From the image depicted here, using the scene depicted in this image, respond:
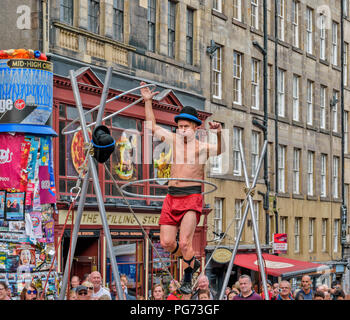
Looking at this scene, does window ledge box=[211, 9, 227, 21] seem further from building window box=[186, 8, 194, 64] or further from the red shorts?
the red shorts

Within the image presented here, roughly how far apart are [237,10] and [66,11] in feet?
40.7

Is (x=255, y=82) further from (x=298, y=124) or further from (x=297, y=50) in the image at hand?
(x=297, y=50)

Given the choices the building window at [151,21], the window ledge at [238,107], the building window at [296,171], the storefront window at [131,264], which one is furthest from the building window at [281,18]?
the storefront window at [131,264]

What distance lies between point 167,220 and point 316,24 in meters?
40.5

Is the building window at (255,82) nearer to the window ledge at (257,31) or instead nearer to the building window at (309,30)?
the window ledge at (257,31)

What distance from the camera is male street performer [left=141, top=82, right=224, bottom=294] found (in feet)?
36.0

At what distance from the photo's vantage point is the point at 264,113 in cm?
4025

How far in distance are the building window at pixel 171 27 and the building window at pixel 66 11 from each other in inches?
159

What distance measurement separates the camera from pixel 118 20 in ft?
102

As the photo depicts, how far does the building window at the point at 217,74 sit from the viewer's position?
3625 centimetres

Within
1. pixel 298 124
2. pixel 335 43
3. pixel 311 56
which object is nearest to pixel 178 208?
pixel 298 124

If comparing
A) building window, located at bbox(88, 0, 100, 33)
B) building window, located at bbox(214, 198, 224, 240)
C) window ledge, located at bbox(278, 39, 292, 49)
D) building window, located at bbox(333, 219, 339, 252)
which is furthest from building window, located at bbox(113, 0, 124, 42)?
building window, located at bbox(333, 219, 339, 252)
